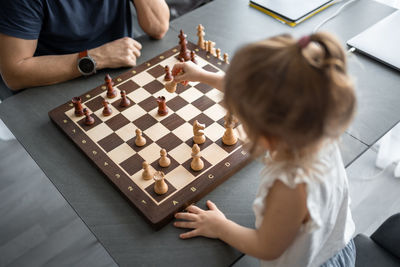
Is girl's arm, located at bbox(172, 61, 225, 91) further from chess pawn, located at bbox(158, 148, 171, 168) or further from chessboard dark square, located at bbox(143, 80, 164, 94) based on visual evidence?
chess pawn, located at bbox(158, 148, 171, 168)

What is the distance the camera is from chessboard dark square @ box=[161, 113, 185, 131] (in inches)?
55.8

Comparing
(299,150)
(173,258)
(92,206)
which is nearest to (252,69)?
(299,150)

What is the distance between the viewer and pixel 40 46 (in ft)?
6.30

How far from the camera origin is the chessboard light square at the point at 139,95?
60.4 inches

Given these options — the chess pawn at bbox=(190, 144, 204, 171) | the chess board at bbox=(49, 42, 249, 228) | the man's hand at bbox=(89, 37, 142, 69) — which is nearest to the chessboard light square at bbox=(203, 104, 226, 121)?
the chess board at bbox=(49, 42, 249, 228)

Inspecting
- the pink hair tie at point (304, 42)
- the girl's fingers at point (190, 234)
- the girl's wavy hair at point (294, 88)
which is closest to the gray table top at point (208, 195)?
the girl's fingers at point (190, 234)

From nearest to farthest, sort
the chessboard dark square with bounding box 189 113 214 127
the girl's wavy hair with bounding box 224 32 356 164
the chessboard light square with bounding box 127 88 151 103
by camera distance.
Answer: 1. the girl's wavy hair with bounding box 224 32 356 164
2. the chessboard dark square with bounding box 189 113 214 127
3. the chessboard light square with bounding box 127 88 151 103

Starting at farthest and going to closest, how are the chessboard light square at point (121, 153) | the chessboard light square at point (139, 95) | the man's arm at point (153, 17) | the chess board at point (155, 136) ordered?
the man's arm at point (153, 17) < the chessboard light square at point (139, 95) < the chessboard light square at point (121, 153) < the chess board at point (155, 136)

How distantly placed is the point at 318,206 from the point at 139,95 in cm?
88

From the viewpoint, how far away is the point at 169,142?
1363mm

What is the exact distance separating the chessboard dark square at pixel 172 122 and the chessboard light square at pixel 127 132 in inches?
4.3

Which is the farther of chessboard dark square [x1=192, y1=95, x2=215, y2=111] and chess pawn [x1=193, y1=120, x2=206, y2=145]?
chessboard dark square [x1=192, y1=95, x2=215, y2=111]

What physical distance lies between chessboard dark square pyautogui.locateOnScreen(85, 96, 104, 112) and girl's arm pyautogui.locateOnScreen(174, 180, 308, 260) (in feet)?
1.91

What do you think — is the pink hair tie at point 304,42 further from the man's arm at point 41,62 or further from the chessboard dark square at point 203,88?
the man's arm at point 41,62
